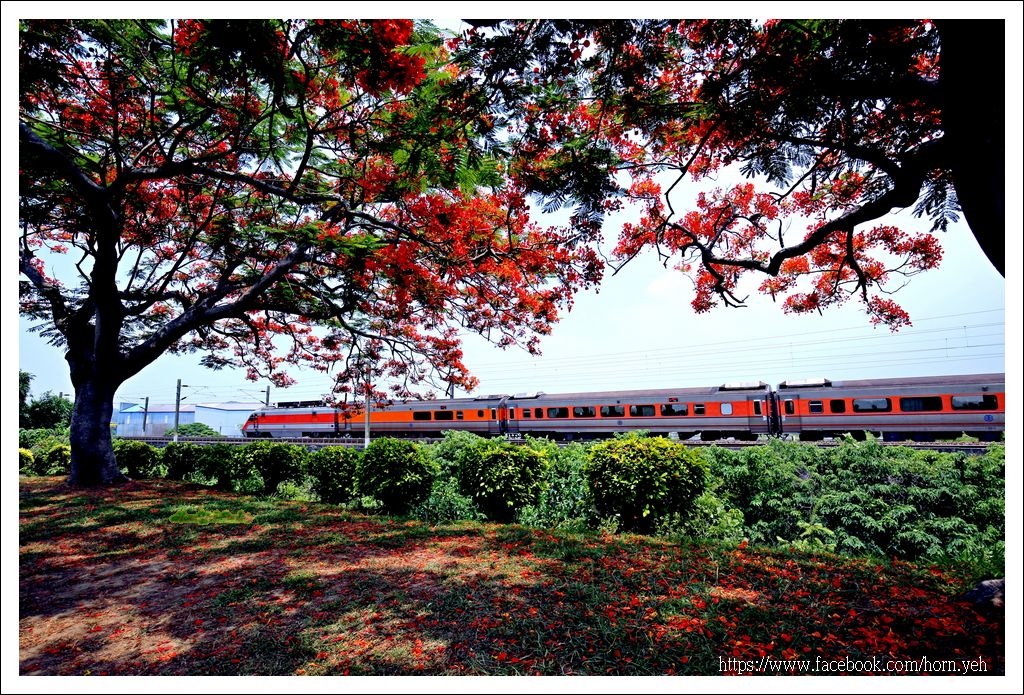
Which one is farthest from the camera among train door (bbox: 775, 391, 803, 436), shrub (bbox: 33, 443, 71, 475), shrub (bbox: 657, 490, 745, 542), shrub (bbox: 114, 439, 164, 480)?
train door (bbox: 775, 391, 803, 436)

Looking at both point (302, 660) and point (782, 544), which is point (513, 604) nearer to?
point (302, 660)

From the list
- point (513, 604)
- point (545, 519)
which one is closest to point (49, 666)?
point (513, 604)

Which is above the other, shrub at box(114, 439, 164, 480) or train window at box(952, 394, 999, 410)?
train window at box(952, 394, 999, 410)

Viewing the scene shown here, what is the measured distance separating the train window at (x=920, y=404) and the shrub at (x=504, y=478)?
1475 centimetres

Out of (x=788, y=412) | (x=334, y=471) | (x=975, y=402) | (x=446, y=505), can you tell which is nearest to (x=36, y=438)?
(x=334, y=471)

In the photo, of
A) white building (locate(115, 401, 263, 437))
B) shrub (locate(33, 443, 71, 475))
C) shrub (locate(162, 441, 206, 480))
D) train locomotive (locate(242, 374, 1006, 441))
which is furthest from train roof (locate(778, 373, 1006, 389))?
white building (locate(115, 401, 263, 437))

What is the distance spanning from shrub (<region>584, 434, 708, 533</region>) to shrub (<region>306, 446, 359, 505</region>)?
4947mm

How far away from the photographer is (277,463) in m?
9.83

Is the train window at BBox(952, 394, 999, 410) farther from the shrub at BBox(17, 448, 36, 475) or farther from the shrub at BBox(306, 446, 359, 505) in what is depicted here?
the shrub at BBox(17, 448, 36, 475)

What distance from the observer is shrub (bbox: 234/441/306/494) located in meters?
9.68

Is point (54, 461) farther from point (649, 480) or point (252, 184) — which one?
point (649, 480)

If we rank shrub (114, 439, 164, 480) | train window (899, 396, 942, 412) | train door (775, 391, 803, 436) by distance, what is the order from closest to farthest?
shrub (114, 439, 164, 480) → train window (899, 396, 942, 412) → train door (775, 391, 803, 436)

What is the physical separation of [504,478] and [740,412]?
13728 mm

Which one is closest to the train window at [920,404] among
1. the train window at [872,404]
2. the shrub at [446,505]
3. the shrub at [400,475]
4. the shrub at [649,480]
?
the train window at [872,404]
